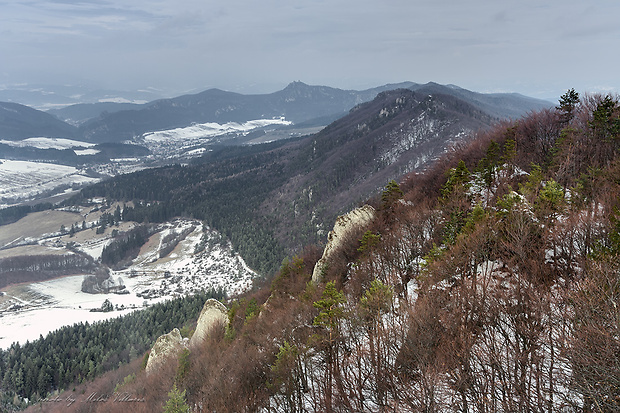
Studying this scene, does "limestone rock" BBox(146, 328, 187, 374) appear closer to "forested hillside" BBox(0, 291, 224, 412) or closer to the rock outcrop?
"forested hillside" BBox(0, 291, 224, 412)

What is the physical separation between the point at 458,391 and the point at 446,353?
5.87 ft

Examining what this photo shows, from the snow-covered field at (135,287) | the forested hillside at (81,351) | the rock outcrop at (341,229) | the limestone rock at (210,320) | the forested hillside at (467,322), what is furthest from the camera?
the snow-covered field at (135,287)

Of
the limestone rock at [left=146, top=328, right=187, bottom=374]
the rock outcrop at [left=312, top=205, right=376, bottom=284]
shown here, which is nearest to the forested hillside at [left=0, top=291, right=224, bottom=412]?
the limestone rock at [left=146, top=328, right=187, bottom=374]

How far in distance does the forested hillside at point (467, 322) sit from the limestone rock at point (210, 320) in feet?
36.8

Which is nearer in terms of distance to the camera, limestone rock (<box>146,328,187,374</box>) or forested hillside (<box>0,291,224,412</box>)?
limestone rock (<box>146,328,187,374</box>)

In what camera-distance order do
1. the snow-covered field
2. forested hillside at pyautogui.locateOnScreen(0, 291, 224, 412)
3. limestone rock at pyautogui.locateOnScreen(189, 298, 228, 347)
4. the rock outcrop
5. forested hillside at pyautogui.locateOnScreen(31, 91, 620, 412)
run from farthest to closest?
the snow-covered field, forested hillside at pyautogui.locateOnScreen(0, 291, 224, 412), limestone rock at pyautogui.locateOnScreen(189, 298, 228, 347), the rock outcrop, forested hillside at pyautogui.locateOnScreen(31, 91, 620, 412)

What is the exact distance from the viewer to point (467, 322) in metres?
Result: 17.5

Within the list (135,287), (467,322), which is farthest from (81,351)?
(467,322)

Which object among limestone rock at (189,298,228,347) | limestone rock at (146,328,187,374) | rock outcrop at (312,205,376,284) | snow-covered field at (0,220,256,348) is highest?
rock outcrop at (312,205,376,284)

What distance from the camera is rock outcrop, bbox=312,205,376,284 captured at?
161ft

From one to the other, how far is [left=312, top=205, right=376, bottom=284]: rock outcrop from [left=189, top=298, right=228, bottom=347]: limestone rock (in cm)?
1677

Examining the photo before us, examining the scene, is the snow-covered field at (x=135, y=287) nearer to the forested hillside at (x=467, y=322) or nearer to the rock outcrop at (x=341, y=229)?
the rock outcrop at (x=341, y=229)

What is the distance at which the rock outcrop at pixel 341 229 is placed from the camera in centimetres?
4898

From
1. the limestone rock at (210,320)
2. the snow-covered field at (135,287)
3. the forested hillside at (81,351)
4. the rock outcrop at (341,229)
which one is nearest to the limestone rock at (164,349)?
the limestone rock at (210,320)
